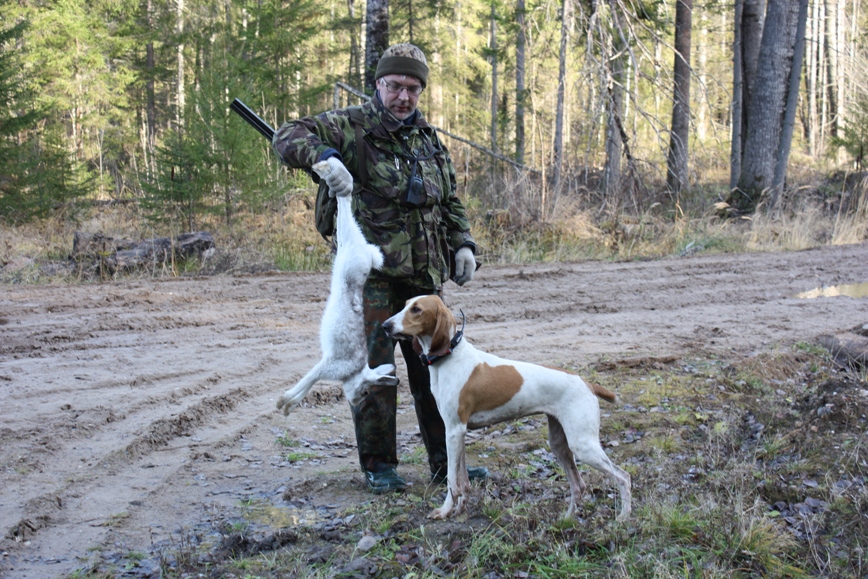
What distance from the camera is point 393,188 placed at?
435 centimetres

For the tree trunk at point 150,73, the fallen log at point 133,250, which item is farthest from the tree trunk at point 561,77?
the tree trunk at point 150,73

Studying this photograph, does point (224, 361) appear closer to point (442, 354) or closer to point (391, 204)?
point (391, 204)

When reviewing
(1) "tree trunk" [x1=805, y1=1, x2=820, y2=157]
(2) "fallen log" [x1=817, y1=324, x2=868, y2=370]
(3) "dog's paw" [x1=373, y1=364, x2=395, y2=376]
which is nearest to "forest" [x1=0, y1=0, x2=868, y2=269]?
(2) "fallen log" [x1=817, y1=324, x2=868, y2=370]

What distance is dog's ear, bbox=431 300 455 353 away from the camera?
396 centimetres

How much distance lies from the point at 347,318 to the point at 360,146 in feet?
3.46

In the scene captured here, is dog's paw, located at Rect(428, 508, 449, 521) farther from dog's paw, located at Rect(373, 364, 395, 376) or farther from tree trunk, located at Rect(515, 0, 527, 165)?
tree trunk, located at Rect(515, 0, 527, 165)

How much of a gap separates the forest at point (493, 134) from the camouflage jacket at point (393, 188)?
7349 mm

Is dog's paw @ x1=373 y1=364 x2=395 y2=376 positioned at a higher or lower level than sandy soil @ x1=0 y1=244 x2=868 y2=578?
higher

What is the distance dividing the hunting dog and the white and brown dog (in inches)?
7.8

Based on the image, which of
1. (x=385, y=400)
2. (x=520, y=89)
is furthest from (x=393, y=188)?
(x=520, y=89)

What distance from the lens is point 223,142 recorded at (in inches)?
508

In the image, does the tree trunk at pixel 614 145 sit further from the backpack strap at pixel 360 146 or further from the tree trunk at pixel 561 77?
the backpack strap at pixel 360 146

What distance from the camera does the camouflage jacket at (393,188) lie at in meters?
4.31

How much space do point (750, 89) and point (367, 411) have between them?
64.9ft
